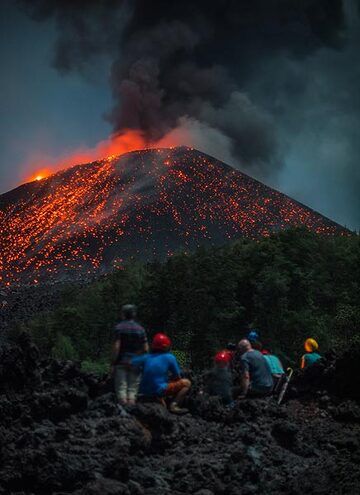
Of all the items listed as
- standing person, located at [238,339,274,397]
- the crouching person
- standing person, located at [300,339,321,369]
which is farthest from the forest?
the crouching person

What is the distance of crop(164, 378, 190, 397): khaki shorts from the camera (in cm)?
961

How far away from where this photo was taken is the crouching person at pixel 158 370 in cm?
934

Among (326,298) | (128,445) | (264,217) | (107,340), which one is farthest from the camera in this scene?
(264,217)

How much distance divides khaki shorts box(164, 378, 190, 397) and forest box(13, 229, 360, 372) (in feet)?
71.2

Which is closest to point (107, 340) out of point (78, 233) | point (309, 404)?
point (309, 404)

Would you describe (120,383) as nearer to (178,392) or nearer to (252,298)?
(178,392)

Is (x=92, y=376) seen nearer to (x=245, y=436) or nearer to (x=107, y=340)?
(x=245, y=436)

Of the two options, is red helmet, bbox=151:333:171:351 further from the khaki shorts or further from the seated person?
the seated person

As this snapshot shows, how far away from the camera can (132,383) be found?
937cm

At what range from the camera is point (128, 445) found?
781cm

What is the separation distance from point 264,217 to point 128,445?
194978mm

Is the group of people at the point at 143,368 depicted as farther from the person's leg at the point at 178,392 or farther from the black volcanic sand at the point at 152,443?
the black volcanic sand at the point at 152,443

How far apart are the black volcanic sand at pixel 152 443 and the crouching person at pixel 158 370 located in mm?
465

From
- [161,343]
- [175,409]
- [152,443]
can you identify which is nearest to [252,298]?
[175,409]
